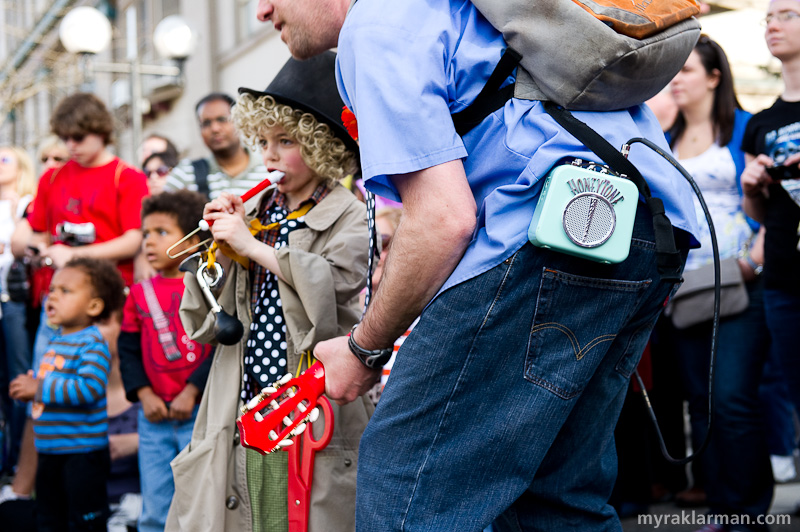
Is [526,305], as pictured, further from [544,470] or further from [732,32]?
[732,32]

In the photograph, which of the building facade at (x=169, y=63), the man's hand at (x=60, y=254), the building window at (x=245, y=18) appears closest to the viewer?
the man's hand at (x=60, y=254)

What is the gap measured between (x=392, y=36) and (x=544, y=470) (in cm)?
99

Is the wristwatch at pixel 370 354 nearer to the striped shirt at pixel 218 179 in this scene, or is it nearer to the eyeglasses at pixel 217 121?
the striped shirt at pixel 218 179

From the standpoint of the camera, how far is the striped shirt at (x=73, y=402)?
370 centimetres

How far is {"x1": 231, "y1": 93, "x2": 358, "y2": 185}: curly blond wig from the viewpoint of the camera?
2748 millimetres

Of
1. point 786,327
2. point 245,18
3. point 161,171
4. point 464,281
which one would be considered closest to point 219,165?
point 161,171

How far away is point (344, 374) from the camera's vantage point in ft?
6.41

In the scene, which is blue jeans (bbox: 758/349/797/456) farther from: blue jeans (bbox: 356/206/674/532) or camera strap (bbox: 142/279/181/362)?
blue jeans (bbox: 356/206/674/532)

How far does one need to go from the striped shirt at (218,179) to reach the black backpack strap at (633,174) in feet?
9.93

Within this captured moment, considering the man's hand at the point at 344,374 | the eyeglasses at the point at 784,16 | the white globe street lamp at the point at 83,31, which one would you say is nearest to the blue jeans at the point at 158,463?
the man's hand at the point at 344,374

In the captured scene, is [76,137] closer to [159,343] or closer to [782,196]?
[159,343]

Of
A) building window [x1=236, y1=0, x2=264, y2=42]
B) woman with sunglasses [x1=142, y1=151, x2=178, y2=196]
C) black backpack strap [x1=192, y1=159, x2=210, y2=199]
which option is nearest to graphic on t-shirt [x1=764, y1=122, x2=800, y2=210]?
black backpack strap [x1=192, y1=159, x2=210, y2=199]

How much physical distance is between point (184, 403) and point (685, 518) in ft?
7.76

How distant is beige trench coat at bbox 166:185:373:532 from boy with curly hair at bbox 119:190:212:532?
2.18 ft
